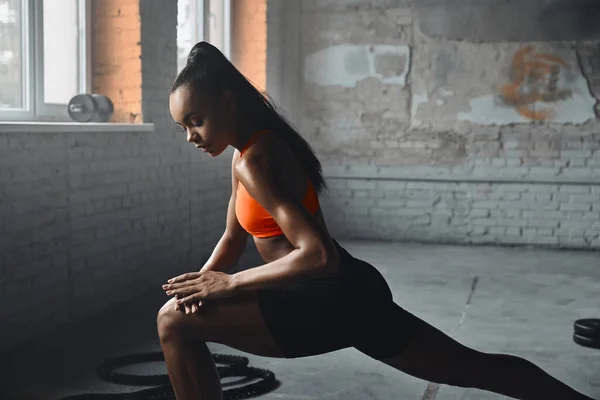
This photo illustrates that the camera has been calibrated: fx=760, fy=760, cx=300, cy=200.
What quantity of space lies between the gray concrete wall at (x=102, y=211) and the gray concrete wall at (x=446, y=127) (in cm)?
197

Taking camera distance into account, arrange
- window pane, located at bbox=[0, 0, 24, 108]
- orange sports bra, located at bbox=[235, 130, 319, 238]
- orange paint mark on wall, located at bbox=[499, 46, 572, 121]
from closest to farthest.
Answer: orange sports bra, located at bbox=[235, 130, 319, 238] → window pane, located at bbox=[0, 0, 24, 108] → orange paint mark on wall, located at bbox=[499, 46, 572, 121]

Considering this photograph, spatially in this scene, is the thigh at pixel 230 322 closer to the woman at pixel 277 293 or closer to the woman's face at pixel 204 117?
the woman at pixel 277 293

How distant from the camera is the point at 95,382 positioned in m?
3.30

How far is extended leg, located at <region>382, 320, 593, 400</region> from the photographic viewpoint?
6.68 ft

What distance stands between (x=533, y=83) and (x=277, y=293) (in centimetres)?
587

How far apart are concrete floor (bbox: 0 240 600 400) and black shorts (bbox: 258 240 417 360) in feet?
3.94

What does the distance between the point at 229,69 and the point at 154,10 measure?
131 inches

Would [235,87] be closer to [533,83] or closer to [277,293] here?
[277,293]

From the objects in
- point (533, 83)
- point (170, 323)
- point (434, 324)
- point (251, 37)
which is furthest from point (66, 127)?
point (533, 83)

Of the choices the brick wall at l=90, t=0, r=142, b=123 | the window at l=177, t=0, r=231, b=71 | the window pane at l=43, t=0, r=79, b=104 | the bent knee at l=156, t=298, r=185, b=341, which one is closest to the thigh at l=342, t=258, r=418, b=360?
the bent knee at l=156, t=298, r=185, b=341

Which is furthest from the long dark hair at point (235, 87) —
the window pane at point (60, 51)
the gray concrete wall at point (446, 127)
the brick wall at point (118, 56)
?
the gray concrete wall at point (446, 127)

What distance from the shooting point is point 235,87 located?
78.8 inches

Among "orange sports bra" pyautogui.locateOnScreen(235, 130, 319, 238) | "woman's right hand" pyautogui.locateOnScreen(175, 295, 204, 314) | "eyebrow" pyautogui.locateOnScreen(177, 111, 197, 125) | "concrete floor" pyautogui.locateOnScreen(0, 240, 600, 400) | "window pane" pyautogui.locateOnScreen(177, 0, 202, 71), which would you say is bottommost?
"concrete floor" pyautogui.locateOnScreen(0, 240, 600, 400)

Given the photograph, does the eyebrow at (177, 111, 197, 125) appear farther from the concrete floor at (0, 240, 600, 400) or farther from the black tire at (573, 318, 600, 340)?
the black tire at (573, 318, 600, 340)
